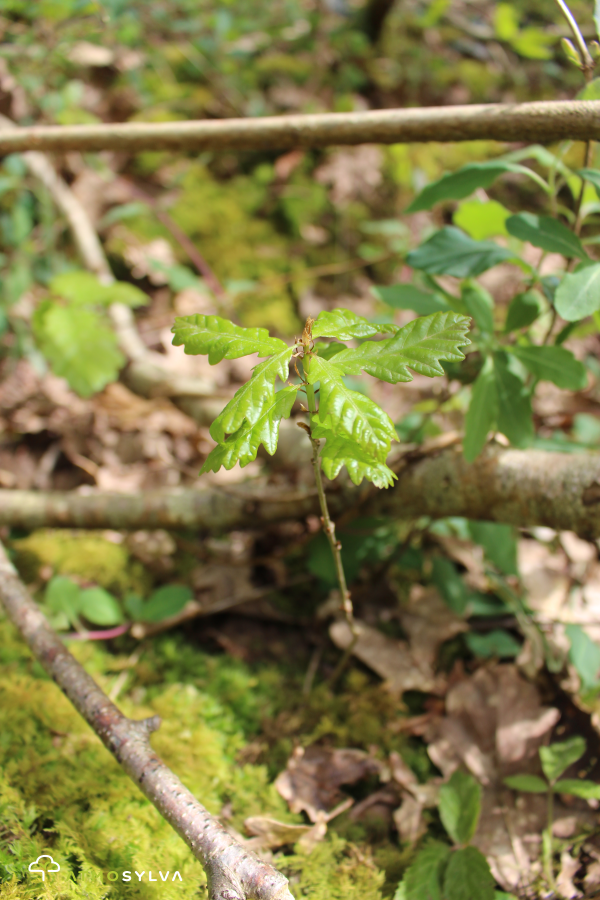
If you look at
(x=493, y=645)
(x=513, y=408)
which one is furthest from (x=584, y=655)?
(x=513, y=408)

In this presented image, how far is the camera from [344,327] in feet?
3.66

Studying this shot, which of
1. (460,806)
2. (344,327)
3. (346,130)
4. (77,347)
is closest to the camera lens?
(344,327)

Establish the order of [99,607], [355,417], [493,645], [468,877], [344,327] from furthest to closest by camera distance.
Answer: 1. [493,645]
2. [99,607]
3. [468,877]
4. [344,327]
5. [355,417]

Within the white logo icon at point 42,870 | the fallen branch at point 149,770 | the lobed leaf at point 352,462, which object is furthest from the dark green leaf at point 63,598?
the lobed leaf at point 352,462

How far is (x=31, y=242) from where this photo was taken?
3.24 m

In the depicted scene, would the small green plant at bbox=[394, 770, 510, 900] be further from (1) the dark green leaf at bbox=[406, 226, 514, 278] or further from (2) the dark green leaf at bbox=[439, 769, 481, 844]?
(1) the dark green leaf at bbox=[406, 226, 514, 278]

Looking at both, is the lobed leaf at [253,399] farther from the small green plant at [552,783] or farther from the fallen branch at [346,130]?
the small green plant at [552,783]

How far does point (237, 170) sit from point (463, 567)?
3.31 meters

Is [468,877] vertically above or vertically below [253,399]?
below

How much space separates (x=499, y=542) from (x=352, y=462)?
1.10 m

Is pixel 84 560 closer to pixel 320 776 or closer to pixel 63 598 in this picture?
pixel 63 598

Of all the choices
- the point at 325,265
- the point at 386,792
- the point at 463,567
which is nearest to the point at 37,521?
the point at 386,792


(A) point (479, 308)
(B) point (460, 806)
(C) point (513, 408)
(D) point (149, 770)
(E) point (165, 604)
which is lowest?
(B) point (460, 806)

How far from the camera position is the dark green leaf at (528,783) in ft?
5.11
